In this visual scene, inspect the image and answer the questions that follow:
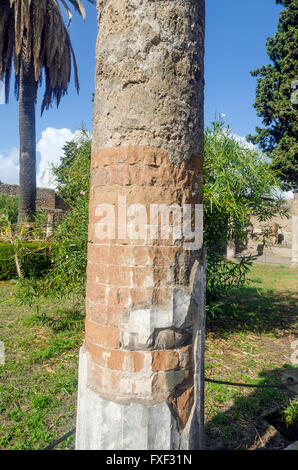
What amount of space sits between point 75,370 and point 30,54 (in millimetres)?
8951

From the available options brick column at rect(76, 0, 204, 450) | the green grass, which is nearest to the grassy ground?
the green grass

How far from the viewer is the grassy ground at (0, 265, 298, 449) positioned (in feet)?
8.29

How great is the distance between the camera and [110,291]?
142 cm

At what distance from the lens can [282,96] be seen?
13.9 metres

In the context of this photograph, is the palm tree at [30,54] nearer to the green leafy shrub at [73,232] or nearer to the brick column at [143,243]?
the green leafy shrub at [73,232]

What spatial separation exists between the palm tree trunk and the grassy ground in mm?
3569

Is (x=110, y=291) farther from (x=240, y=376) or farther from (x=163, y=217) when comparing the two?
(x=240, y=376)

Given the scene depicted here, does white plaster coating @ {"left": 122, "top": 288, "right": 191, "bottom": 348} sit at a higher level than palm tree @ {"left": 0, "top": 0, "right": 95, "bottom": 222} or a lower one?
lower

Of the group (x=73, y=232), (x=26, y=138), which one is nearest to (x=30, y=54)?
(x=26, y=138)

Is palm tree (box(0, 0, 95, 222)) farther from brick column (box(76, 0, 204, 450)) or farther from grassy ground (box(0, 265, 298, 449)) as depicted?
brick column (box(76, 0, 204, 450))

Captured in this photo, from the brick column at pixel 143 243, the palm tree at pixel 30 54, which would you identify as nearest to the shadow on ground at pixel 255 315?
the brick column at pixel 143 243

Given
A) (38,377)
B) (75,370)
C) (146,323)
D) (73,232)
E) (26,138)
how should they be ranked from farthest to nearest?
(26,138)
(73,232)
(75,370)
(38,377)
(146,323)

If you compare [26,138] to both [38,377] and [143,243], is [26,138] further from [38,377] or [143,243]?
[143,243]
